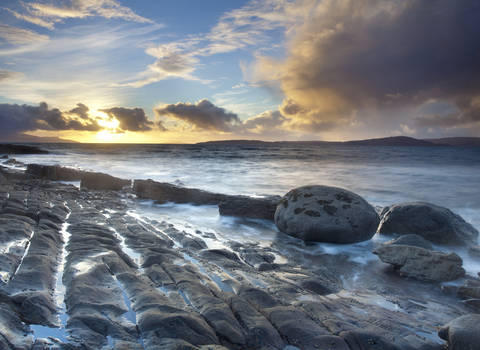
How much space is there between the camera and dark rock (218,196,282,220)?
677 centimetres

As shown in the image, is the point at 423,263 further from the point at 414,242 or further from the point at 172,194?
the point at 172,194

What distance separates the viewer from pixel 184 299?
7.60 ft

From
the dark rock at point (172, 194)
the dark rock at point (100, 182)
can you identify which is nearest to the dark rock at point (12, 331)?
the dark rock at point (172, 194)

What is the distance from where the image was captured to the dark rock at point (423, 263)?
A: 372cm

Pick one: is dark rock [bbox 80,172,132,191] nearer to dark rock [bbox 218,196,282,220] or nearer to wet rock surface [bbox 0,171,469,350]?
dark rock [bbox 218,196,282,220]

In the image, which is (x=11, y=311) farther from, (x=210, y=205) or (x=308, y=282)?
(x=210, y=205)

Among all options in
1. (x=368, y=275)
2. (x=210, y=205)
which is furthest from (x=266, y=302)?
(x=210, y=205)

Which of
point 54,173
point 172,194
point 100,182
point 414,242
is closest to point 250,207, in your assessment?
point 172,194

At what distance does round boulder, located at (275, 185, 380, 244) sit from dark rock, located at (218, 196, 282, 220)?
848 millimetres

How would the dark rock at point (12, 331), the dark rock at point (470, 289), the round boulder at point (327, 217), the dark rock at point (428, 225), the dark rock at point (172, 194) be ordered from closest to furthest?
the dark rock at point (12, 331) < the dark rock at point (470, 289) < the round boulder at point (327, 217) < the dark rock at point (428, 225) < the dark rock at point (172, 194)

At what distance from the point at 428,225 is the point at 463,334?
396 centimetres

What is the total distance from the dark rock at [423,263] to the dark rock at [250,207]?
301 centimetres

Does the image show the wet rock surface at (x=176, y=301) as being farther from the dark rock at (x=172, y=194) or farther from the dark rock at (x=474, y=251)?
the dark rock at (x=172, y=194)

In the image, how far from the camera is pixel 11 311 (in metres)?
1.85
